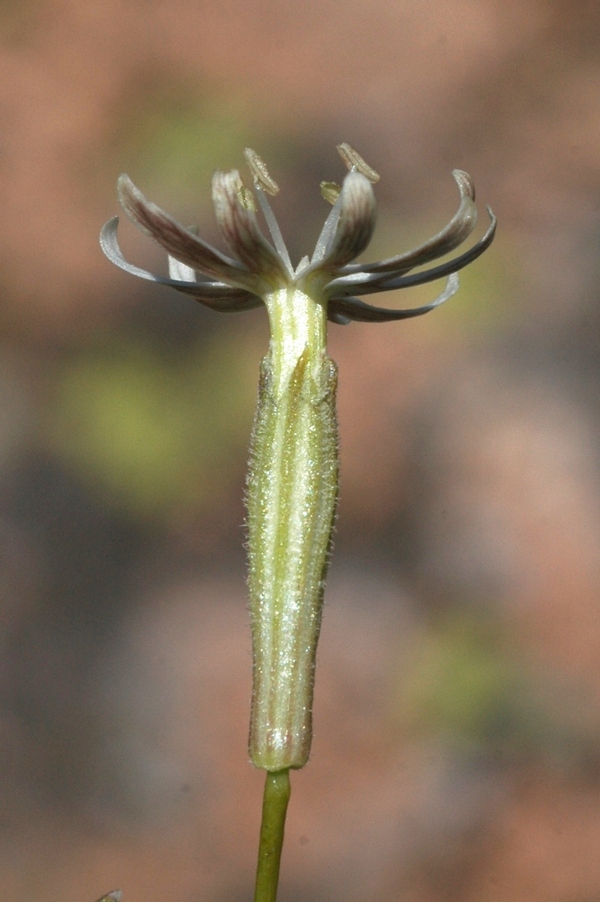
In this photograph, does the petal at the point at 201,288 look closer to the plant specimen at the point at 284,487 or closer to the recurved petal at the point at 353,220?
the plant specimen at the point at 284,487

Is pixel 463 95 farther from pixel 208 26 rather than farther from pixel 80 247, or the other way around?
pixel 80 247

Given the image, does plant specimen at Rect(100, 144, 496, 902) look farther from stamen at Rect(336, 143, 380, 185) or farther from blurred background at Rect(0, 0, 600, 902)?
blurred background at Rect(0, 0, 600, 902)

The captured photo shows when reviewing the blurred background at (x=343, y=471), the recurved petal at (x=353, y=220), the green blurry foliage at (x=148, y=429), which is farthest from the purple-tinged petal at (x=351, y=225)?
the green blurry foliage at (x=148, y=429)

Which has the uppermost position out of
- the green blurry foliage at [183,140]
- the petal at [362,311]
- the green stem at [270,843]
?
the green blurry foliage at [183,140]

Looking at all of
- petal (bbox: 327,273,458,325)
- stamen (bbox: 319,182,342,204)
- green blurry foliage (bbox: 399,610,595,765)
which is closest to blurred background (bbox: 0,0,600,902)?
green blurry foliage (bbox: 399,610,595,765)

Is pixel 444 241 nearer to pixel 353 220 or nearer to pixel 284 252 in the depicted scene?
pixel 353 220

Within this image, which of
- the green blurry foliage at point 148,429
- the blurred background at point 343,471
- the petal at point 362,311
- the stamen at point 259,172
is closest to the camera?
the petal at point 362,311
